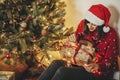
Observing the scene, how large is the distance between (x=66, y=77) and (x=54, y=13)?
2.65ft

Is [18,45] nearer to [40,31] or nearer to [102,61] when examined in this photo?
[40,31]

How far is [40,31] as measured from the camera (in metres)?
2.54

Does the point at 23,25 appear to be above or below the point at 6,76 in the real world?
above

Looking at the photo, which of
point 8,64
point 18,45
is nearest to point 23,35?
point 18,45

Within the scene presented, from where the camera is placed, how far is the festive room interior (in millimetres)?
2377

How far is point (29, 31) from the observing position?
2436 mm

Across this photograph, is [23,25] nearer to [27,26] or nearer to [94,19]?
[27,26]

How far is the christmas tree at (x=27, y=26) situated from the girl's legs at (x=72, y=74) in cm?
50

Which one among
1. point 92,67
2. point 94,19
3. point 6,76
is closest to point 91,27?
point 94,19

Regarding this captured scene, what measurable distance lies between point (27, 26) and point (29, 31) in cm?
5

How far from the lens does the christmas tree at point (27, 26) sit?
2375mm

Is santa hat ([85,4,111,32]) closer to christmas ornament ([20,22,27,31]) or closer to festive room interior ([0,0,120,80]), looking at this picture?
festive room interior ([0,0,120,80])

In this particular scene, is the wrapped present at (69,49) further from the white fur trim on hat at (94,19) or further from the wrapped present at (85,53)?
the white fur trim on hat at (94,19)

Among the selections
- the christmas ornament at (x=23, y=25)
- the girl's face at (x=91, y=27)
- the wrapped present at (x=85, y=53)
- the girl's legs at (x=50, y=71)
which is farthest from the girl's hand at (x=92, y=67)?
the christmas ornament at (x=23, y=25)
